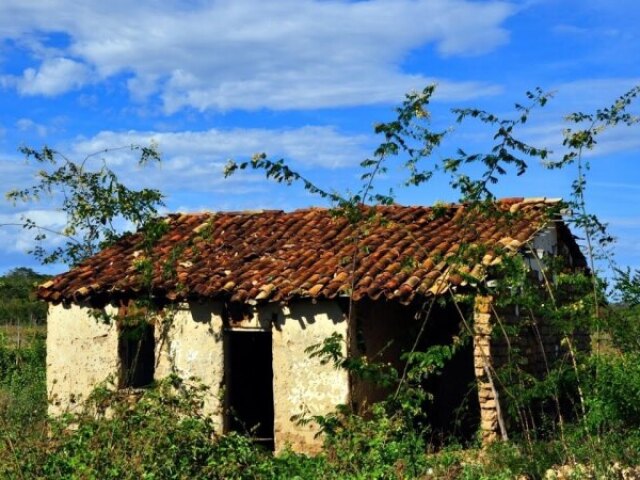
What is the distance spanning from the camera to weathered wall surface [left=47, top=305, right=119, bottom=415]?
1377 centimetres

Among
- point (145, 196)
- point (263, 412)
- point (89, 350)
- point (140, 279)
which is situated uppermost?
point (145, 196)

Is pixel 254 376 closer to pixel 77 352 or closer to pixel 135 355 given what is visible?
pixel 135 355

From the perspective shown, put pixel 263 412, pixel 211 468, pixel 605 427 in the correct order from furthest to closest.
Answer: pixel 263 412, pixel 605 427, pixel 211 468

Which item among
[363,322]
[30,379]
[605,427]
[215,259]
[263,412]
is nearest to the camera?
A: [605,427]

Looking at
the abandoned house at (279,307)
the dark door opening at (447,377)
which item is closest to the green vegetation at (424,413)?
the abandoned house at (279,307)

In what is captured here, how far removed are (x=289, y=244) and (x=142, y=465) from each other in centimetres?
735

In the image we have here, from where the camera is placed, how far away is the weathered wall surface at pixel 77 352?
1377 centimetres

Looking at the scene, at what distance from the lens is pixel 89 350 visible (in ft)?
45.7

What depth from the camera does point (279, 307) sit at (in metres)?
12.3

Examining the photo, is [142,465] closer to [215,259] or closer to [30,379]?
[215,259]

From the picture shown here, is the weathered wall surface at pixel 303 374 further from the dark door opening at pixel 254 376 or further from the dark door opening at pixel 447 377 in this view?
the dark door opening at pixel 254 376

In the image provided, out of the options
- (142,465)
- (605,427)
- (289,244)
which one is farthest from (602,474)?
(289,244)

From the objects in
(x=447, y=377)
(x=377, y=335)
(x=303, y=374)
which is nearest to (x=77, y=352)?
(x=303, y=374)

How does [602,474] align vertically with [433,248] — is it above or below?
below
